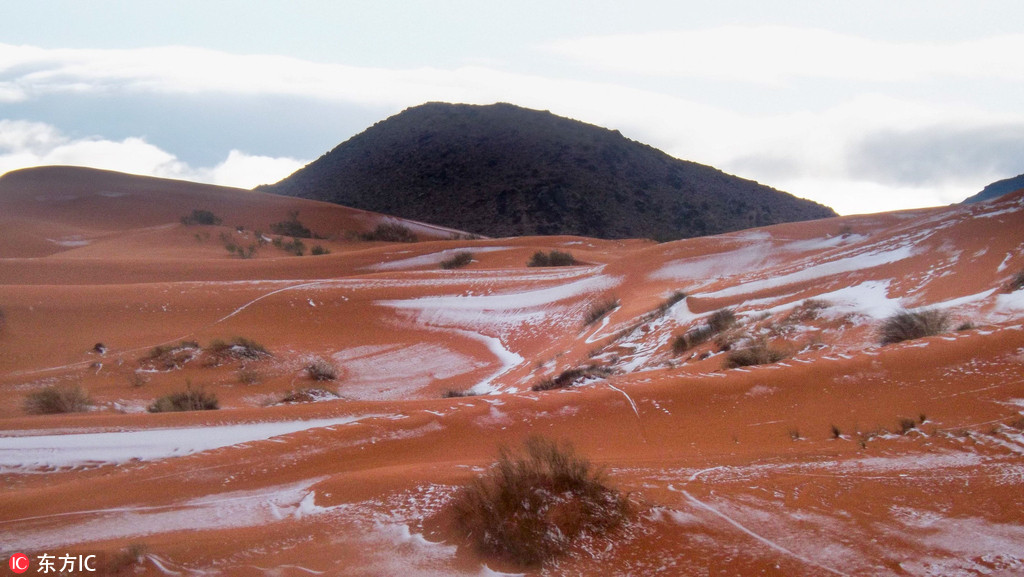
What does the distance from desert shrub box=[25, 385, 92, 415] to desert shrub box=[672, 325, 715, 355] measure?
9.22 meters

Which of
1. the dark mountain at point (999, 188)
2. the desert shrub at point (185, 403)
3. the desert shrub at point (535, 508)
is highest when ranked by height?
the dark mountain at point (999, 188)

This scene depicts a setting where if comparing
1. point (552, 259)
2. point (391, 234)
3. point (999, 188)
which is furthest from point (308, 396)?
point (999, 188)

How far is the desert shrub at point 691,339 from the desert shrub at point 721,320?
105 mm

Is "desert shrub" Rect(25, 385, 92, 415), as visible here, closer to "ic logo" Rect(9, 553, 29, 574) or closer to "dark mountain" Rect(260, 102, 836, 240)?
"ic logo" Rect(9, 553, 29, 574)

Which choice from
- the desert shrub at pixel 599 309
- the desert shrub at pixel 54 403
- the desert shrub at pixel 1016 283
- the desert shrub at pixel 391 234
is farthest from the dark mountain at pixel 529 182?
the desert shrub at pixel 54 403

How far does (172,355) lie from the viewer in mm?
14656

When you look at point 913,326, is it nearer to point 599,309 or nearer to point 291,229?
point 599,309

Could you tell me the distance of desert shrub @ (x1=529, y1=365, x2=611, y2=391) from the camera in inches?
427

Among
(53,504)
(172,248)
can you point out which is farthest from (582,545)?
(172,248)

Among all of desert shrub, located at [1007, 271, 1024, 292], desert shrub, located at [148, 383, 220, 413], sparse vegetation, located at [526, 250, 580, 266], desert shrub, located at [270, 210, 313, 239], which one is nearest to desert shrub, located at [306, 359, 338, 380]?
desert shrub, located at [148, 383, 220, 413]

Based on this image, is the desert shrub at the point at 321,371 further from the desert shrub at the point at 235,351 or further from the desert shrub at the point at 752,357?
the desert shrub at the point at 752,357

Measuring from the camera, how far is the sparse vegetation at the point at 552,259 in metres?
27.8

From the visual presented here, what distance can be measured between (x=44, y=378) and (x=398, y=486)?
11284mm

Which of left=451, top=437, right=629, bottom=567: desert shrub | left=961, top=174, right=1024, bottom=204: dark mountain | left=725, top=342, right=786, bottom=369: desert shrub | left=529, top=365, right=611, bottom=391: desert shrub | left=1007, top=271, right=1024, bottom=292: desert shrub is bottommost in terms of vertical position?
left=529, top=365, right=611, bottom=391: desert shrub
